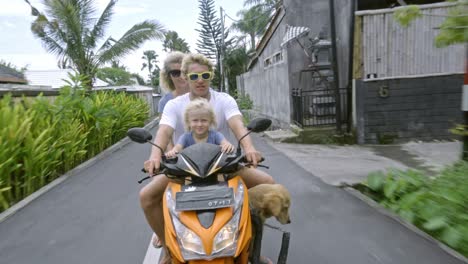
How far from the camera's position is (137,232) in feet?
16.1

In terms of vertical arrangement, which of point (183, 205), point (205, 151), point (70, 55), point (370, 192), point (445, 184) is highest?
point (70, 55)

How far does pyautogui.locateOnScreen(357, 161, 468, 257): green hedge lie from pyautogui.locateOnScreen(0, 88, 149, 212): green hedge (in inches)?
196

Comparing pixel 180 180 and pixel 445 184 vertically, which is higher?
pixel 180 180

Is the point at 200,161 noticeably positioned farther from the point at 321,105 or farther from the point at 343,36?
the point at 343,36

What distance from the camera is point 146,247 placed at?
444cm

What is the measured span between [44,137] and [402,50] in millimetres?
8291

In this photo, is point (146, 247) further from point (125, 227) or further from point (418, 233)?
point (418, 233)

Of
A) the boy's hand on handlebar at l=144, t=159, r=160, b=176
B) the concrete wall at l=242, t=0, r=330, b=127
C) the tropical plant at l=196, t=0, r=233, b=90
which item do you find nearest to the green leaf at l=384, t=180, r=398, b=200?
the boy's hand on handlebar at l=144, t=159, r=160, b=176

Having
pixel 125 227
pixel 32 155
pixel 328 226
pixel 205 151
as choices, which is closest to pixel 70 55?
pixel 32 155

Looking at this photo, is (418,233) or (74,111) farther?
(74,111)

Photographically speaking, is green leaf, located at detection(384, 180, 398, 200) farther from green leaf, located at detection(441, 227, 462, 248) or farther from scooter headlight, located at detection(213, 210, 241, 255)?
scooter headlight, located at detection(213, 210, 241, 255)

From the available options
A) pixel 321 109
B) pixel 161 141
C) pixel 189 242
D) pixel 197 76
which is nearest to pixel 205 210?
pixel 189 242

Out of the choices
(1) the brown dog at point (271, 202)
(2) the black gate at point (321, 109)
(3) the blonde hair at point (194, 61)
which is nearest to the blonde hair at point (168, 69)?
(3) the blonde hair at point (194, 61)

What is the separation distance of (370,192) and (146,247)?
3.36 m
